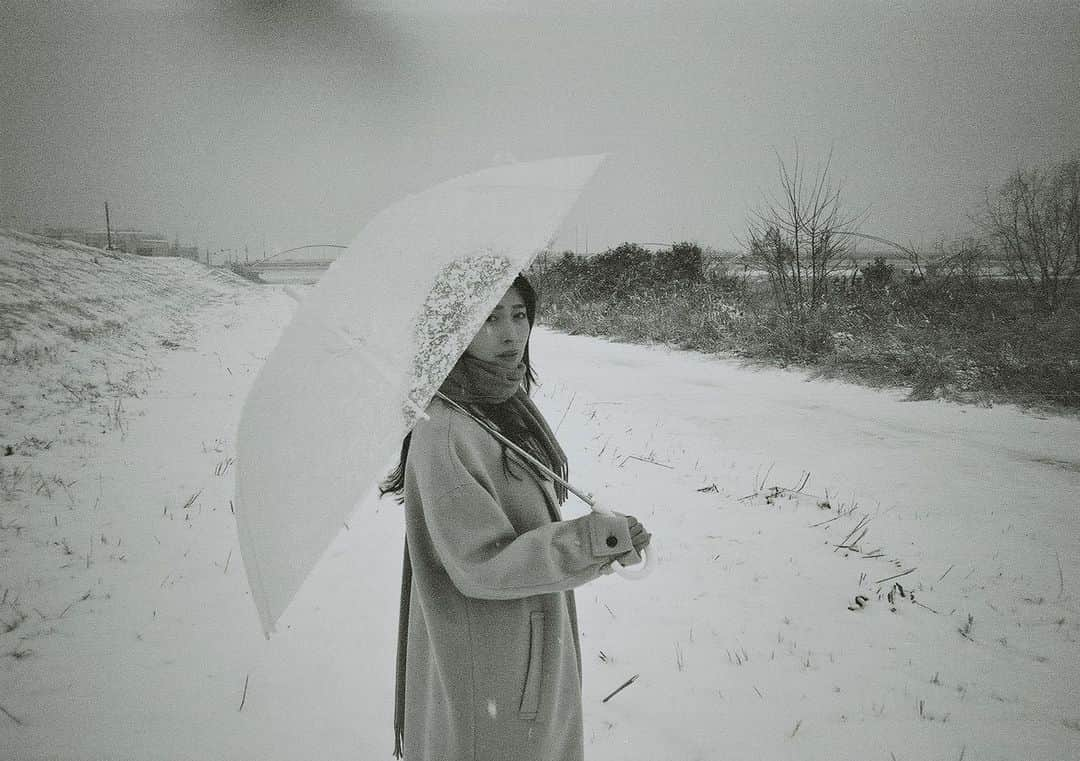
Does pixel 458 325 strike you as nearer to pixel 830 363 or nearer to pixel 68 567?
pixel 68 567

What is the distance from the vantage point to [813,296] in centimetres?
935

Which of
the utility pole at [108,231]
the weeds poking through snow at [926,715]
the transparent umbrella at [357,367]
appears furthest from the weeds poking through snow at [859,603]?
the utility pole at [108,231]

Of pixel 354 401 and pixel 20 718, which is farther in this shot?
pixel 20 718

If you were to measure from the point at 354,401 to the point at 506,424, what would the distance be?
0.37 metres

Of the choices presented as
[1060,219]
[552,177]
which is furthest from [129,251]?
[1060,219]

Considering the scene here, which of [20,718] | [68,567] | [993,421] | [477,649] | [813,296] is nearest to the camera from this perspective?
[477,649]

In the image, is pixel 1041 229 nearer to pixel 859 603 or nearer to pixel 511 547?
pixel 859 603

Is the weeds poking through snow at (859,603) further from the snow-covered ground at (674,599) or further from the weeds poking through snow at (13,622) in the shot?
the weeds poking through snow at (13,622)

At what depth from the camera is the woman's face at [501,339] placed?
3.85 feet

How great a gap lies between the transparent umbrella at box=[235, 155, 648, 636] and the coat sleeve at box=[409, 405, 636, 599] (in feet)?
0.41

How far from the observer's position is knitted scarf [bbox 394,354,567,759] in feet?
3.82

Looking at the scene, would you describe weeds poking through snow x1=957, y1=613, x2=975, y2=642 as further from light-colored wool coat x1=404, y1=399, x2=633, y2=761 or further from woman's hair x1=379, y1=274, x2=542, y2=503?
woman's hair x1=379, y1=274, x2=542, y2=503

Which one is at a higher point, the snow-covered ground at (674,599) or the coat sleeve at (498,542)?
the coat sleeve at (498,542)

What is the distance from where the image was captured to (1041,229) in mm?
8438
